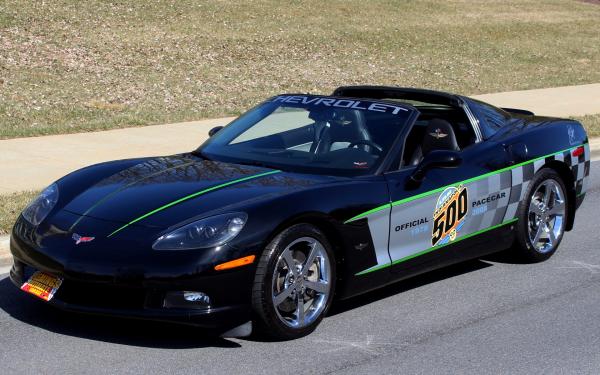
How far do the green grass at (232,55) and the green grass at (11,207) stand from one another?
399 cm

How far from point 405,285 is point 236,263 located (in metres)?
2.14

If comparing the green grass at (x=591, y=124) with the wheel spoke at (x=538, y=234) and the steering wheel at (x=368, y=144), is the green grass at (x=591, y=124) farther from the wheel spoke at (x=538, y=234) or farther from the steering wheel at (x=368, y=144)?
the steering wheel at (x=368, y=144)

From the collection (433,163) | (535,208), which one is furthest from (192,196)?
(535,208)

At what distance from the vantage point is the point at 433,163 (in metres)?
6.80

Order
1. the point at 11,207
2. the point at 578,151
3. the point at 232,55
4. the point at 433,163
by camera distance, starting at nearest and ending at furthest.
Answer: the point at 433,163
the point at 578,151
the point at 11,207
the point at 232,55

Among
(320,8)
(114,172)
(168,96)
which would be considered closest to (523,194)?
(114,172)

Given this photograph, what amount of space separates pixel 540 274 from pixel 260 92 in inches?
453

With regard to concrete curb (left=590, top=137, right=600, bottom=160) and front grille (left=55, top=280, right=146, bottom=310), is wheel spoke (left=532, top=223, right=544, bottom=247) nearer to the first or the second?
front grille (left=55, top=280, right=146, bottom=310)

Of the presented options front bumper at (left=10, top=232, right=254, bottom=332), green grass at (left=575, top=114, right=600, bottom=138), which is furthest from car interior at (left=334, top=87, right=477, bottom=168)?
Answer: green grass at (left=575, top=114, right=600, bottom=138)

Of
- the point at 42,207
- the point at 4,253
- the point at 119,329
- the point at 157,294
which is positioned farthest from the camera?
the point at 4,253

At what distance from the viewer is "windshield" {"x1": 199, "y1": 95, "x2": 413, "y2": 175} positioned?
272 inches

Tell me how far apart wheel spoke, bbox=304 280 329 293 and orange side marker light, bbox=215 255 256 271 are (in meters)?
0.51

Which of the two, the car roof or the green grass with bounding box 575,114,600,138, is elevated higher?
the car roof

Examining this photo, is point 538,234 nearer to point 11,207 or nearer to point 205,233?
point 205,233
